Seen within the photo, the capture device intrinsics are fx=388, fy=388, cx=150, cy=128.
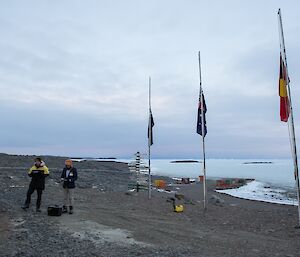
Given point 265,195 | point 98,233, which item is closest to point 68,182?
point 98,233

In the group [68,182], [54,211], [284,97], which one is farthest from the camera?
[68,182]

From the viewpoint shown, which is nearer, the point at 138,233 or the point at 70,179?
the point at 138,233

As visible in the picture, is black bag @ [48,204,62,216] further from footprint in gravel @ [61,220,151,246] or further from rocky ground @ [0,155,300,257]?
footprint in gravel @ [61,220,151,246]

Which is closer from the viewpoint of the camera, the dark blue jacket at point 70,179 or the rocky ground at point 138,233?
the rocky ground at point 138,233

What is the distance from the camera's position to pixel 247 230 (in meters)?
13.3

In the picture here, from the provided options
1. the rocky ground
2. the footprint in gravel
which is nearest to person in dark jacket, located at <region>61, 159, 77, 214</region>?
the rocky ground

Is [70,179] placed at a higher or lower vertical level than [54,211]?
higher

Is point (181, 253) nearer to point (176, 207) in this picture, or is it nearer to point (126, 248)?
point (126, 248)

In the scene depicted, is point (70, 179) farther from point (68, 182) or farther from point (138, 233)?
point (138, 233)

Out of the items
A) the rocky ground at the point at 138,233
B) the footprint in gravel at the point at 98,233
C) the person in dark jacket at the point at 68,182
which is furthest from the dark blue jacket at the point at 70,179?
the footprint in gravel at the point at 98,233

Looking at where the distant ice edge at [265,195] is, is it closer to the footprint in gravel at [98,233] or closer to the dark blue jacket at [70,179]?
the dark blue jacket at [70,179]

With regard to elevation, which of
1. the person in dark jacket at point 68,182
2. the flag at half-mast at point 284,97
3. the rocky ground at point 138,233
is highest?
the flag at half-mast at point 284,97

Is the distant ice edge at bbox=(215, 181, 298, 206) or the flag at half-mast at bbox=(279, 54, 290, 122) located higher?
the flag at half-mast at bbox=(279, 54, 290, 122)

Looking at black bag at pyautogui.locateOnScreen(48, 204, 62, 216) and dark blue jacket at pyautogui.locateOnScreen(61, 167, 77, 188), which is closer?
black bag at pyautogui.locateOnScreen(48, 204, 62, 216)
